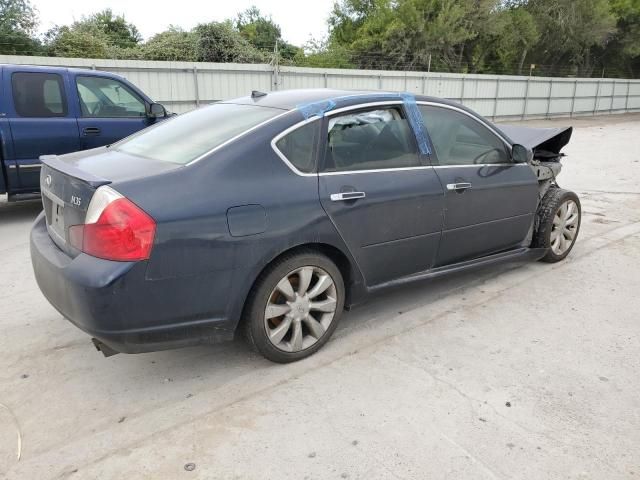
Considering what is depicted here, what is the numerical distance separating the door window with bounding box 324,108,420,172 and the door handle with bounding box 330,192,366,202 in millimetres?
160

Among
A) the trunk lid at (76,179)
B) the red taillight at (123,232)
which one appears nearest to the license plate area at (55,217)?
the trunk lid at (76,179)

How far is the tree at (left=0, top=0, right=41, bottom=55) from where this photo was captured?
72.2ft

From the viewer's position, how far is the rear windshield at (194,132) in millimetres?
3018

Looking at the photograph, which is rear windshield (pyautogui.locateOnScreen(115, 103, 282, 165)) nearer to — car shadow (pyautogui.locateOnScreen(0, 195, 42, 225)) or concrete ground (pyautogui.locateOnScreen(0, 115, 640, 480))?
concrete ground (pyautogui.locateOnScreen(0, 115, 640, 480))

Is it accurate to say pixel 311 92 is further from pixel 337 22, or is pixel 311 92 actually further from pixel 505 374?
pixel 337 22

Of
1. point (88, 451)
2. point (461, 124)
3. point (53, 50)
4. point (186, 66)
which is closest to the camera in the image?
point (88, 451)

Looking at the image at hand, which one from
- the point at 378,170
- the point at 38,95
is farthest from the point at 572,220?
the point at 38,95

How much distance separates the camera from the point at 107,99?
6.88m

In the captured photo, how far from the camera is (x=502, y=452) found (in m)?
2.44

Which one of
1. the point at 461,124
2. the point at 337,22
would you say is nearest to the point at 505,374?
the point at 461,124

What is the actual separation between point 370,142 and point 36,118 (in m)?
4.67

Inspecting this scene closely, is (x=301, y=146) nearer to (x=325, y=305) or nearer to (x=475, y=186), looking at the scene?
(x=325, y=305)

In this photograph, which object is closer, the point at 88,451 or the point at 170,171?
the point at 88,451

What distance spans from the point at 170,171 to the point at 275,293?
87cm
